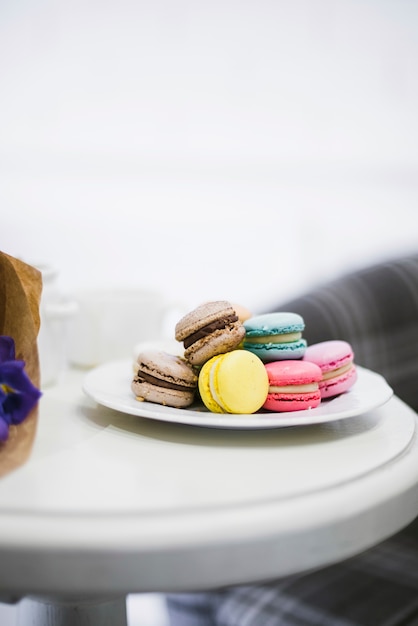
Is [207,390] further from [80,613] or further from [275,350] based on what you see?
[80,613]

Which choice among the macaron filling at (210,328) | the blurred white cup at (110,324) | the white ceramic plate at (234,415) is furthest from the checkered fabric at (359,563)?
the macaron filling at (210,328)

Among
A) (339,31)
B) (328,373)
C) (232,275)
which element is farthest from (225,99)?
(328,373)

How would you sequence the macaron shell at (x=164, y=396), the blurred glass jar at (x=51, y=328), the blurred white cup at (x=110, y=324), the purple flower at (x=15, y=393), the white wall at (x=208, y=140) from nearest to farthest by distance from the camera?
the purple flower at (x=15, y=393)
the macaron shell at (x=164, y=396)
the blurred glass jar at (x=51, y=328)
the blurred white cup at (x=110, y=324)
the white wall at (x=208, y=140)

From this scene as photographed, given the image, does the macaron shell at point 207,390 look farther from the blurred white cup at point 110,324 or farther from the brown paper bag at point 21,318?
the blurred white cup at point 110,324

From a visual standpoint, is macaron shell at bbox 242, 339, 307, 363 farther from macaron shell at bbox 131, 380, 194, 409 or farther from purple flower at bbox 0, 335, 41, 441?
purple flower at bbox 0, 335, 41, 441

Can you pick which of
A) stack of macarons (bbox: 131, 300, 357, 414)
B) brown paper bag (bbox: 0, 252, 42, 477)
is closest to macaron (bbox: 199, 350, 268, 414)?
stack of macarons (bbox: 131, 300, 357, 414)

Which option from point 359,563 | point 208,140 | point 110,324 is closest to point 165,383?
point 110,324
